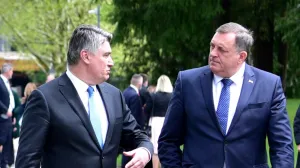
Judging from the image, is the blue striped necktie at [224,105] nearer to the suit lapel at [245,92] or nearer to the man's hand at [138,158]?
the suit lapel at [245,92]

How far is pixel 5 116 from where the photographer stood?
13719 mm

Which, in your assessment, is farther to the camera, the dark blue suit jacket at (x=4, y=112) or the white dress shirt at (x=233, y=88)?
Result: the dark blue suit jacket at (x=4, y=112)

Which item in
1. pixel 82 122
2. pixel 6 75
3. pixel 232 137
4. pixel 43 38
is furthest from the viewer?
pixel 43 38

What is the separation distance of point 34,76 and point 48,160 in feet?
178

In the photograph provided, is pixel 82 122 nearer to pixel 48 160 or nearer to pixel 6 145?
pixel 48 160

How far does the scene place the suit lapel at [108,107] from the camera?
15.7 ft

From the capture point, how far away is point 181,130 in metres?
5.53

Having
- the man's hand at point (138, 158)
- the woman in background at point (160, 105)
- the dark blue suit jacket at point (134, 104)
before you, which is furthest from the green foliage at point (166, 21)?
the man's hand at point (138, 158)

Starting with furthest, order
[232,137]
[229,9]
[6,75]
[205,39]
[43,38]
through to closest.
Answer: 1. [43,38]
2. [205,39]
3. [229,9]
4. [6,75]
5. [232,137]

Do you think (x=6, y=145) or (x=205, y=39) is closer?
(x=6, y=145)

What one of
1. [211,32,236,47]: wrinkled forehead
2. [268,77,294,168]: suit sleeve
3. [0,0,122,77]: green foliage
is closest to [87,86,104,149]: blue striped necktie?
[211,32,236,47]: wrinkled forehead

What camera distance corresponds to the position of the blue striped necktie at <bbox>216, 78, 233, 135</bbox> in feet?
17.5

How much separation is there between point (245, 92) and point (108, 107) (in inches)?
42.8

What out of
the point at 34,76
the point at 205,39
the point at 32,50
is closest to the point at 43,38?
the point at 32,50
